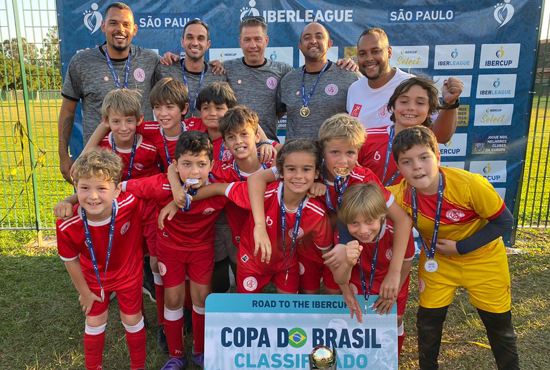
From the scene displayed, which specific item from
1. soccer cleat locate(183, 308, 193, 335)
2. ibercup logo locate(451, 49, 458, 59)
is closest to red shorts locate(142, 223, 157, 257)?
soccer cleat locate(183, 308, 193, 335)

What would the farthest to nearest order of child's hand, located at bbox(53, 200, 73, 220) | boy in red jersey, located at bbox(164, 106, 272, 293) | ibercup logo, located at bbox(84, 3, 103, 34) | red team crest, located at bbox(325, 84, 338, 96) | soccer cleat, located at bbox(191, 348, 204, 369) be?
ibercup logo, located at bbox(84, 3, 103, 34), red team crest, located at bbox(325, 84, 338, 96), soccer cleat, located at bbox(191, 348, 204, 369), boy in red jersey, located at bbox(164, 106, 272, 293), child's hand, located at bbox(53, 200, 73, 220)

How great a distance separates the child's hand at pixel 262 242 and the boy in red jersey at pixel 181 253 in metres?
0.52

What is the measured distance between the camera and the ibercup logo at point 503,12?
5035mm

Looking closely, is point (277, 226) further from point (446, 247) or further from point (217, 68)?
point (217, 68)

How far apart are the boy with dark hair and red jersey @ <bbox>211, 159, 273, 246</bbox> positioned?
41.4 inches

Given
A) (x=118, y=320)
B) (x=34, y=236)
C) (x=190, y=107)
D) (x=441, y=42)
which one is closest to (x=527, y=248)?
Result: (x=441, y=42)

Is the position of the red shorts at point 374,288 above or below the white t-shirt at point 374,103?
below

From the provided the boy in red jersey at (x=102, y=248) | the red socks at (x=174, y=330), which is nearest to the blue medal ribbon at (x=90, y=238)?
the boy in red jersey at (x=102, y=248)

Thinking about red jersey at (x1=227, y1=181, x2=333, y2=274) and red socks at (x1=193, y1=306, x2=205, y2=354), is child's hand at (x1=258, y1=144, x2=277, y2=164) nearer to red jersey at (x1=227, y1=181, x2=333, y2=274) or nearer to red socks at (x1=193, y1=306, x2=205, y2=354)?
red jersey at (x1=227, y1=181, x2=333, y2=274)

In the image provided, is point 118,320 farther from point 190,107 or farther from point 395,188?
point 395,188

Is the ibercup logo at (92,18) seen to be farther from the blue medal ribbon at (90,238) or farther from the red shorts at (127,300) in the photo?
the red shorts at (127,300)

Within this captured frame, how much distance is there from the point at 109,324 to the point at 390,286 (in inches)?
103

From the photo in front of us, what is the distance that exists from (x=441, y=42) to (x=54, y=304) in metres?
5.40

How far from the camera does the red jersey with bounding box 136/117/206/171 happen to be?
3.18 meters
